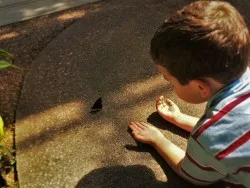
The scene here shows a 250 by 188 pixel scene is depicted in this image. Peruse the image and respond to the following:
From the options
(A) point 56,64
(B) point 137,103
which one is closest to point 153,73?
(B) point 137,103

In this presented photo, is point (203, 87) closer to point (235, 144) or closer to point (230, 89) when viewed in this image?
point (230, 89)

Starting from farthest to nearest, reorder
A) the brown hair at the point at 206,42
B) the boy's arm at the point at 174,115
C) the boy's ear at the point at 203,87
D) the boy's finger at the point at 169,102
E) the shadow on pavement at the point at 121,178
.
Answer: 1. the boy's finger at the point at 169,102
2. the boy's arm at the point at 174,115
3. the shadow on pavement at the point at 121,178
4. the boy's ear at the point at 203,87
5. the brown hair at the point at 206,42

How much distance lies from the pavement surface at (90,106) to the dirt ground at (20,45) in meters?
0.06

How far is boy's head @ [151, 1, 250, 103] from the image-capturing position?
4.86ft

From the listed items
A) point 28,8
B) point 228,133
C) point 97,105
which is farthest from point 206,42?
point 28,8

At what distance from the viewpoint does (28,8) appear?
339cm

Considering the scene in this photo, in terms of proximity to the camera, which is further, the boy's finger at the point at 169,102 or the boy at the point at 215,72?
the boy's finger at the point at 169,102

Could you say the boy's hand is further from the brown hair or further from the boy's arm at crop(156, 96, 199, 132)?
the brown hair

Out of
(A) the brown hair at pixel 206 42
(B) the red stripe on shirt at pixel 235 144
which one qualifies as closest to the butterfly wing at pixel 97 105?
(A) the brown hair at pixel 206 42

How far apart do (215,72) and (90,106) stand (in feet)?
3.36

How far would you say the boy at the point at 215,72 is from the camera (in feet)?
4.89

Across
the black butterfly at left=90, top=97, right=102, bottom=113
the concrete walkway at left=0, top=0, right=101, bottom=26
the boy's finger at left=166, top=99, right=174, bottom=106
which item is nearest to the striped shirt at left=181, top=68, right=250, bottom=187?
the boy's finger at left=166, top=99, right=174, bottom=106

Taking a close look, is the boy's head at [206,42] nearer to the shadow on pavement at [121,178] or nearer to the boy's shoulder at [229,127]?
the boy's shoulder at [229,127]

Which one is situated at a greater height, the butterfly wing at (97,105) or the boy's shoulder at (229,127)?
the boy's shoulder at (229,127)
